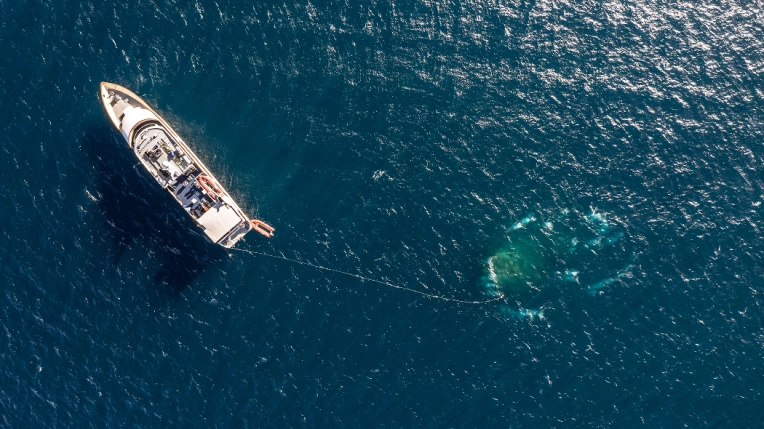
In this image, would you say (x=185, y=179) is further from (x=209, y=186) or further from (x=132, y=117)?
(x=132, y=117)

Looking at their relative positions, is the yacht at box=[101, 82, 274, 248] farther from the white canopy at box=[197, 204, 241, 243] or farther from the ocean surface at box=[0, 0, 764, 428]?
the ocean surface at box=[0, 0, 764, 428]

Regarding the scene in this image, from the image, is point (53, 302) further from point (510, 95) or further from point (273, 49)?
point (510, 95)

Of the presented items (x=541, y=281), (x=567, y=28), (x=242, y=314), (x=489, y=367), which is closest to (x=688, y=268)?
(x=541, y=281)

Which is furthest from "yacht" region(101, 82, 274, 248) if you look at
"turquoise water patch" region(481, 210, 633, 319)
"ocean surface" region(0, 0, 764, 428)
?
"turquoise water patch" region(481, 210, 633, 319)

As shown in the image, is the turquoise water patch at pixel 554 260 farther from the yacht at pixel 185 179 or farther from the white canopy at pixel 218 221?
the white canopy at pixel 218 221

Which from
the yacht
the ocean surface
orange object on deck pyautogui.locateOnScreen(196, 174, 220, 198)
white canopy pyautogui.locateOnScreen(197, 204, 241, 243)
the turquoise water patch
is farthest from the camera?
the turquoise water patch

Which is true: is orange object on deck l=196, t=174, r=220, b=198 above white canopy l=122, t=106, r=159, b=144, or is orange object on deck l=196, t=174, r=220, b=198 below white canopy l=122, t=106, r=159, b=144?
below
